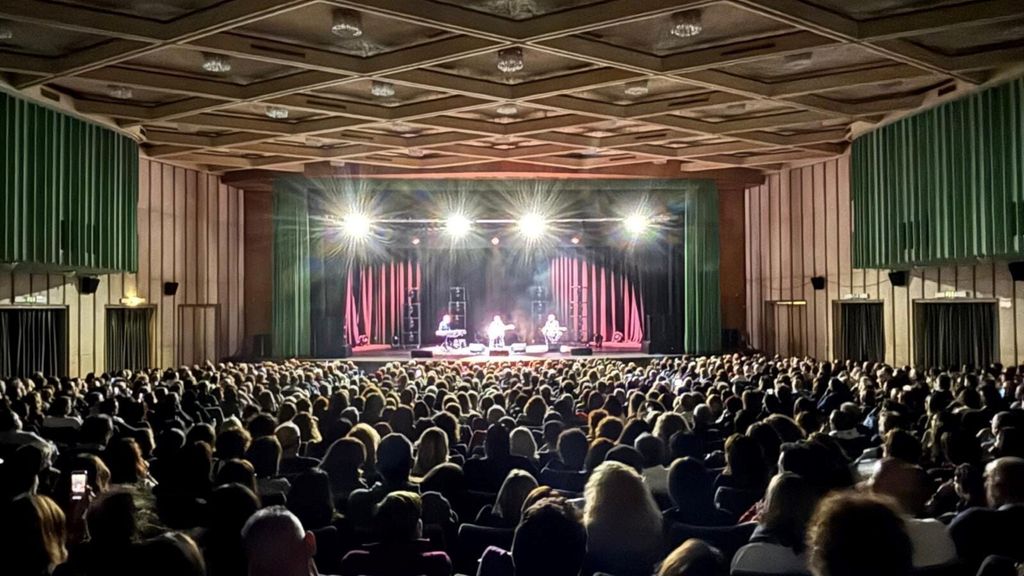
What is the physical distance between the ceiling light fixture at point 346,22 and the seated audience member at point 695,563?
32.6 feet

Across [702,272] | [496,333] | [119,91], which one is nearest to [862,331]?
[702,272]

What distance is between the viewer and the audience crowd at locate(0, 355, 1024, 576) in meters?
3.10

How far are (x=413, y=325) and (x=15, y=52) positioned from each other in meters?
20.4

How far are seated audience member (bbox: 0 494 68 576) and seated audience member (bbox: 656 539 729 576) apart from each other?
2.49 metres

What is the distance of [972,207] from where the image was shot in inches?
575

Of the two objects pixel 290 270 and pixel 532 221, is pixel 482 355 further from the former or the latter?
pixel 290 270

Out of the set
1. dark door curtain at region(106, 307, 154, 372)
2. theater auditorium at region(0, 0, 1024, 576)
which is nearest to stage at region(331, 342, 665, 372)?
theater auditorium at region(0, 0, 1024, 576)

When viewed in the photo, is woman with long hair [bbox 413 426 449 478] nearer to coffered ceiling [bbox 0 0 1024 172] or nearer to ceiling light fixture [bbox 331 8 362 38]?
coffered ceiling [bbox 0 0 1024 172]

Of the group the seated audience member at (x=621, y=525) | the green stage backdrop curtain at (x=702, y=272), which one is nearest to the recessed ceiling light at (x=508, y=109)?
the green stage backdrop curtain at (x=702, y=272)

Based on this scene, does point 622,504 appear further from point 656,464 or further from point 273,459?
point 273,459

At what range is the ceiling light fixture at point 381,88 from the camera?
1530 cm

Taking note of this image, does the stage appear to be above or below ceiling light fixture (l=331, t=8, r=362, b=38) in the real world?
below

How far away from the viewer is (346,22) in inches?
440

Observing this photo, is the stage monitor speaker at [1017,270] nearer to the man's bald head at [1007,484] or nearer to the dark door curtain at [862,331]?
the dark door curtain at [862,331]
